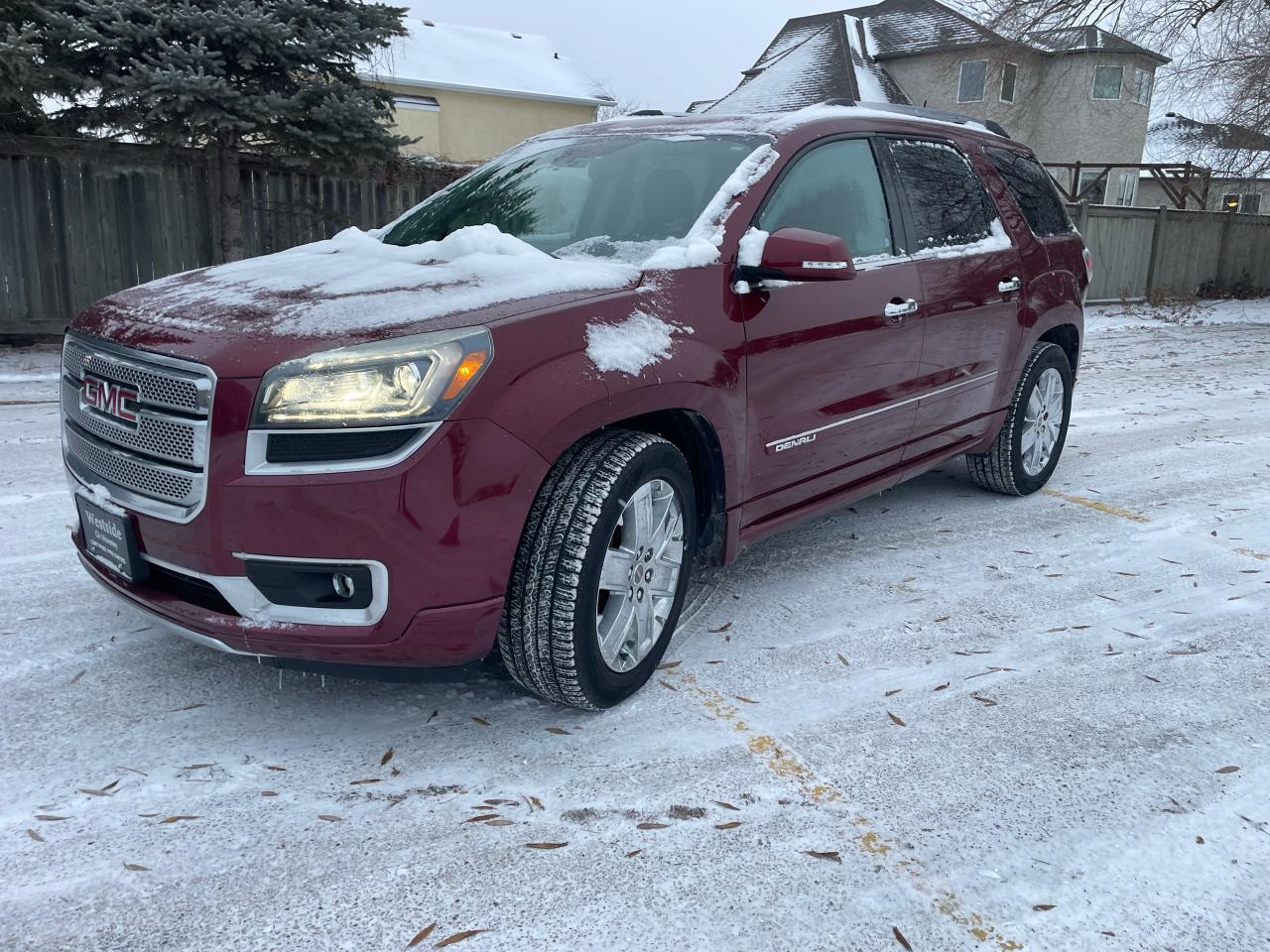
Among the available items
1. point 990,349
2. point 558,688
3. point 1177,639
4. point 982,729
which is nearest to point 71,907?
point 558,688

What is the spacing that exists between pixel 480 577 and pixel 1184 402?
26.4ft

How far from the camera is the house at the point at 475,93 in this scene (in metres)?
30.4

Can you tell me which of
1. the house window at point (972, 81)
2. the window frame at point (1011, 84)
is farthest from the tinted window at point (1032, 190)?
the window frame at point (1011, 84)

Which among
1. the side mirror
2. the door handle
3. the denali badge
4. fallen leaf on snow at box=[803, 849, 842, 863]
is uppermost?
the side mirror

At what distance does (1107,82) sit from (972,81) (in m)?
4.84

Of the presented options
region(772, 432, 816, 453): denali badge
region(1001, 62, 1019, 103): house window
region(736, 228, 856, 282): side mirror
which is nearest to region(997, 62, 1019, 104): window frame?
region(1001, 62, 1019, 103): house window

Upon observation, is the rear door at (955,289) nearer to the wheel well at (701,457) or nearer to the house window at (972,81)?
the wheel well at (701,457)

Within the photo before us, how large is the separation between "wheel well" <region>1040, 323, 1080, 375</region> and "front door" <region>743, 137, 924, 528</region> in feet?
5.64

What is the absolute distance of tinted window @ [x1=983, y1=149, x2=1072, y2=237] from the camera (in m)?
5.18

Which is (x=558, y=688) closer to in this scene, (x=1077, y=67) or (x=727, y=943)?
(x=727, y=943)

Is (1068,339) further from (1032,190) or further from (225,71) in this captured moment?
(225,71)

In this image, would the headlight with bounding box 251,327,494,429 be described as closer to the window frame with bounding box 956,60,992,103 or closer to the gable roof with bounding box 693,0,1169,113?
the gable roof with bounding box 693,0,1169,113

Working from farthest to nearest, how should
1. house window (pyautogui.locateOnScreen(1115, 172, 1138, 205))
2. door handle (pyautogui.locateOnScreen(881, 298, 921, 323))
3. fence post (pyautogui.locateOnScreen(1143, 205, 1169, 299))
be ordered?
house window (pyautogui.locateOnScreen(1115, 172, 1138, 205))
fence post (pyautogui.locateOnScreen(1143, 205, 1169, 299))
door handle (pyautogui.locateOnScreen(881, 298, 921, 323))

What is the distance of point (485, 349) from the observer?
8.45 feet
